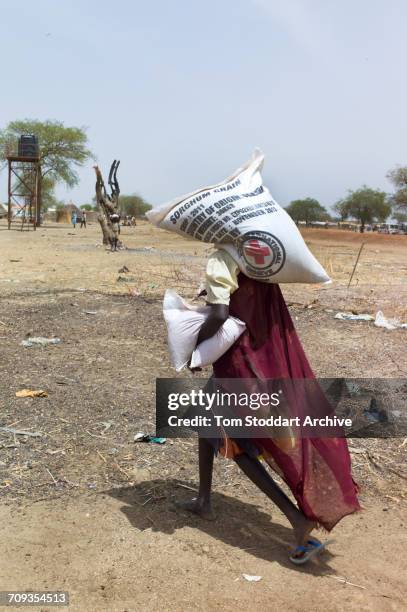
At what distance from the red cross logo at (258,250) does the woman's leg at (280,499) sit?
81 centimetres

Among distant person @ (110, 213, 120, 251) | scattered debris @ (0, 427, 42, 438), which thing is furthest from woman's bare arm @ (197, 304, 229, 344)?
distant person @ (110, 213, 120, 251)

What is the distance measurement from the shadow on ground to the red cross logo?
1.23m

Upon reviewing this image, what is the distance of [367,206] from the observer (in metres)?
63.7

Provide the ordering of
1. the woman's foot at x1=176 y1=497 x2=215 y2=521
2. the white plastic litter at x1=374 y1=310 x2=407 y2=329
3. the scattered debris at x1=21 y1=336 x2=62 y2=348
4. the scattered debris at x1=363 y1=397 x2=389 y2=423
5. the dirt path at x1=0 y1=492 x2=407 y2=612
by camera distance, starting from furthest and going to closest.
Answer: the white plastic litter at x1=374 y1=310 x2=407 y2=329 → the scattered debris at x1=21 y1=336 x2=62 y2=348 → the scattered debris at x1=363 y1=397 x2=389 y2=423 → the woman's foot at x1=176 y1=497 x2=215 y2=521 → the dirt path at x1=0 y1=492 x2=407 y2=612

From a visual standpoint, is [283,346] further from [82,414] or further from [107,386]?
[107,386]

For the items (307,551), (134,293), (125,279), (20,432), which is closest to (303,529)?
(307,551)

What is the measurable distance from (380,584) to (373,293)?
24.9ft

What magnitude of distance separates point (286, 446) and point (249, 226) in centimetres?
88

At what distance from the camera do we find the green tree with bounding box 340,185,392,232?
62406mm

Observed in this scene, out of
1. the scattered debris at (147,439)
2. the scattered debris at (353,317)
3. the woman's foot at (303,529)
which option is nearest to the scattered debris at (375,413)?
the scattered debris at (147,439)

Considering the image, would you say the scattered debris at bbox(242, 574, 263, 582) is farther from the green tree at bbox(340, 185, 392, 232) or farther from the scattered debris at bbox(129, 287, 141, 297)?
the green tree at bbox(340, 185, 392, 232)

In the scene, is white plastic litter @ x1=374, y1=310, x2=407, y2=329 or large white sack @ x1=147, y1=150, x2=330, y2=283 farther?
white plastic litter @ x1=374, y1=310, x2=407, y2=329

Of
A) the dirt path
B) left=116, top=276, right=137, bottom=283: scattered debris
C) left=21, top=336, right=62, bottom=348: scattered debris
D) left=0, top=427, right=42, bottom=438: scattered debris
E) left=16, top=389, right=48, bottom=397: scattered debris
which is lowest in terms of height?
the dirt path

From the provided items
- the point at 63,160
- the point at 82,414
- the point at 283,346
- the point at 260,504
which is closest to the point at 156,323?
the point at 82,414
